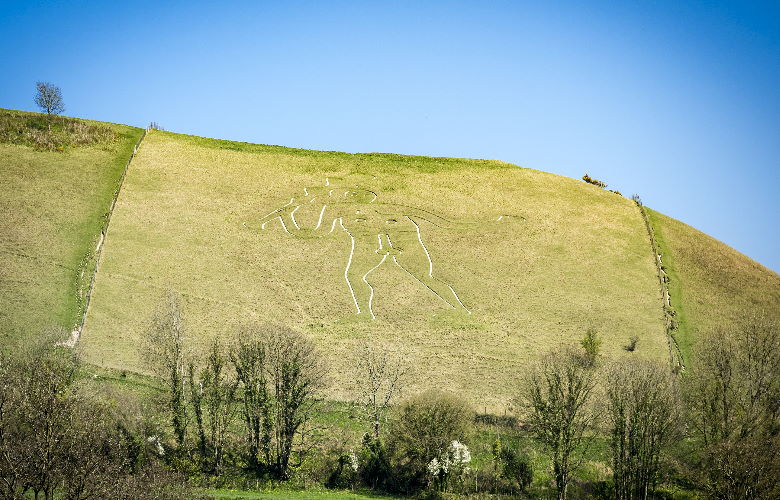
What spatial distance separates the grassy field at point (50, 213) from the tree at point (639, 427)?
40652 mm

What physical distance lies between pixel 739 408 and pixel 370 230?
140 ft

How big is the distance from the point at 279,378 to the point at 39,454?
581 inches

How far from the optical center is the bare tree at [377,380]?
45.2 meters

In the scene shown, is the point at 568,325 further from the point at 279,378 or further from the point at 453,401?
the point at 279,378

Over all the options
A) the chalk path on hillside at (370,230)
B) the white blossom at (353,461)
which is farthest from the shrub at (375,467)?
the chalk path on hillside at (370,230)

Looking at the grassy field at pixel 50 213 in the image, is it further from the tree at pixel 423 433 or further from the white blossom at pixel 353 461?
the tree at pixel 423 433

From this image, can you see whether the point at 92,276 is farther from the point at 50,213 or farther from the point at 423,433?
the point at 423,433

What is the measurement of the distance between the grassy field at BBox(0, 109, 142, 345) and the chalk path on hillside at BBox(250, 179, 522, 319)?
62.6ft

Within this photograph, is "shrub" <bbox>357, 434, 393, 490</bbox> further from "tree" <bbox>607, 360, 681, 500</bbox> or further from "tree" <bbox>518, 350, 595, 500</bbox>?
"tree" <bbox>607, 360, 681, 500</bbox>

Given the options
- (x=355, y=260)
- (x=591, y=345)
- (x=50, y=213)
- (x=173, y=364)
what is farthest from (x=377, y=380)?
(x=50, y=213)

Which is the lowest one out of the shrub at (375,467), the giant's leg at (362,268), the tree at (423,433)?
the shrub at (375,467)

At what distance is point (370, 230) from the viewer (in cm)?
7412

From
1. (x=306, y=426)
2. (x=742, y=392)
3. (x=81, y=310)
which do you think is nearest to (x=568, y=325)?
(x=742, y=392)

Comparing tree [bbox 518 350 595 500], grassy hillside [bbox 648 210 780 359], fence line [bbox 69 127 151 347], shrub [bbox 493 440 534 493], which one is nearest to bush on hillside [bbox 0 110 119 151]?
fence line [bbox 69 127 151 347]
